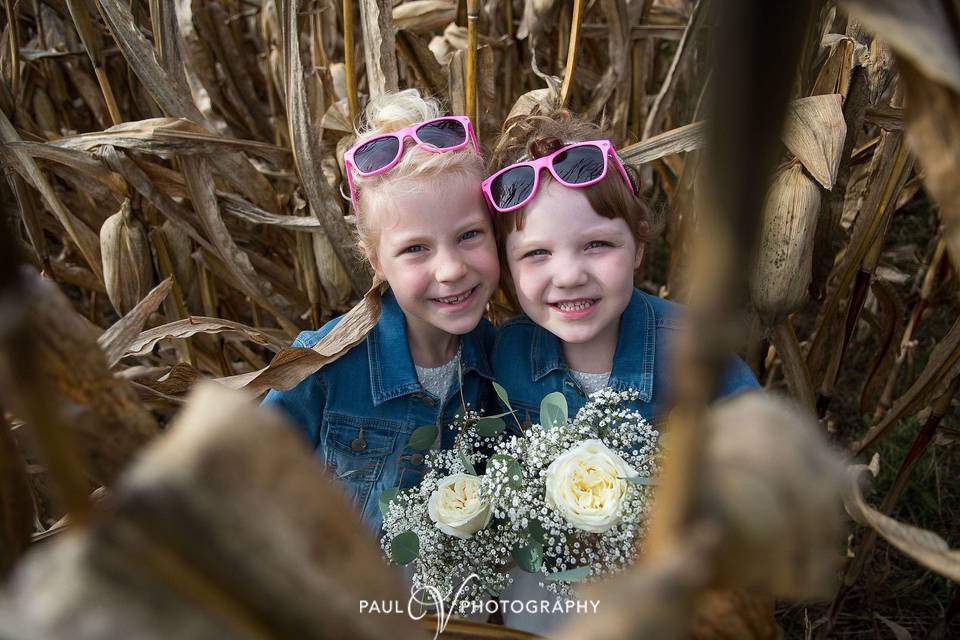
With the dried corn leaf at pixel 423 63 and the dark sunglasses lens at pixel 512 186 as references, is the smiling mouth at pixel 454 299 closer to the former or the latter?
the dark sunglasses lens at pixel 512 186

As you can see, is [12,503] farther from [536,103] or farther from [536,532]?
[536,103]

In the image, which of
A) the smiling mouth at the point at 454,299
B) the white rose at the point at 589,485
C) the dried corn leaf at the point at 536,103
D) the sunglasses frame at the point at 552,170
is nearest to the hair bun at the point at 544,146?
the sunglasses frame at the point at 552,170

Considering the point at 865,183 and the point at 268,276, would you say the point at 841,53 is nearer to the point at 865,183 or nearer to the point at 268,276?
the point at 865,183

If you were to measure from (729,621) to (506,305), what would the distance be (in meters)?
0.99

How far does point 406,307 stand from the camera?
1.10 m

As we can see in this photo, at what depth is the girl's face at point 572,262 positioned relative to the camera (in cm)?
104

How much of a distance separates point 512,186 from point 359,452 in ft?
1.46

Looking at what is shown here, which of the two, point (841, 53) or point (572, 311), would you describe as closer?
point (841, 53)

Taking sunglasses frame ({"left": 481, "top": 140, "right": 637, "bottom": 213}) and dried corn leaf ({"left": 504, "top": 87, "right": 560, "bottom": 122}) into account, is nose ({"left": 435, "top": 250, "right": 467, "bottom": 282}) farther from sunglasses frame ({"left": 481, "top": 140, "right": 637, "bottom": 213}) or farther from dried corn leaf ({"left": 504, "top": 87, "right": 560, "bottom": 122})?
dried corn leaf ({"left": 504, "top": 87, "right": 560, "bottom": 122})

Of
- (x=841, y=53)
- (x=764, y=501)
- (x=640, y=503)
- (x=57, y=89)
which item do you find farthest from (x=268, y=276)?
(x=764, y=501)

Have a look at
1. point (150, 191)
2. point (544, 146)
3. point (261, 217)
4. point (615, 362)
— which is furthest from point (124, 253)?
point (615, 362)

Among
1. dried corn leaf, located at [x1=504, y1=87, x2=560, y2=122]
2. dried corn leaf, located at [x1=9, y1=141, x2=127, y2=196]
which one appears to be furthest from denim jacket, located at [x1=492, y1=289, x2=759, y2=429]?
dried corn leaf, located at [x1=9, y1=141, x2=127, y2=196]

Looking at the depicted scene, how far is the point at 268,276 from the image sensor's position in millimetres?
1476

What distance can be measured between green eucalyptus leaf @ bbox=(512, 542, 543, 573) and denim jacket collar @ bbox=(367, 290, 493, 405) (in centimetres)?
31
